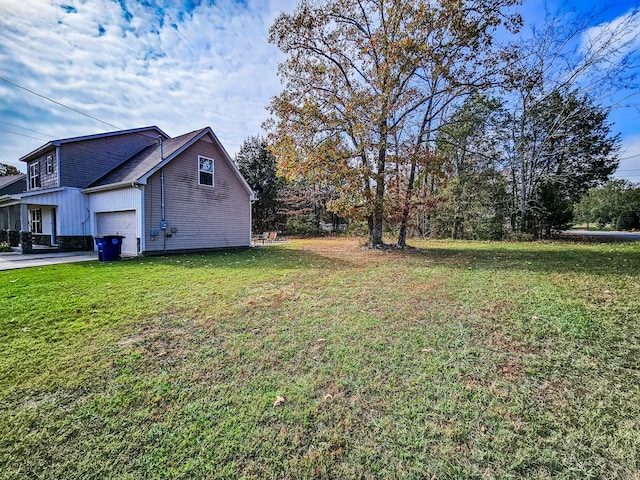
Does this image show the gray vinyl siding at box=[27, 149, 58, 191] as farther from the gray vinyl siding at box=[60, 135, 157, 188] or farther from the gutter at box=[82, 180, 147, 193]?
the gutter at box=[82, 180, 147, 193]

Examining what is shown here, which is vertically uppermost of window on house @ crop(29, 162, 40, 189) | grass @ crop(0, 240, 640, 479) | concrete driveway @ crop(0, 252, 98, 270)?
Result: window on house @ crop(29, 162, 40, 189)

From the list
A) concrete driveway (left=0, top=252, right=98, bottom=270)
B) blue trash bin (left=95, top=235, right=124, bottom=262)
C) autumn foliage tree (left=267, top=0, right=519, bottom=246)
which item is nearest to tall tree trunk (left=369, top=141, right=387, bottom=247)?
autumn foliage tree (left=267, top=0, right=519, bottom=246)

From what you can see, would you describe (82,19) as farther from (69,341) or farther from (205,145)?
(69,341)

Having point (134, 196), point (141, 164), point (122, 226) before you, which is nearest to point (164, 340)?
point (134, 196)

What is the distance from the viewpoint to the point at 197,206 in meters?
12.9

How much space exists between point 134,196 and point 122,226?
6.04 ft

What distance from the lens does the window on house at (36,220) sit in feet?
48.1

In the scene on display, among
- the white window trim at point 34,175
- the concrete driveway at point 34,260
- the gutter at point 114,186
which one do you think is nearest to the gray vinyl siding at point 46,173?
the white window trim at point 34,175

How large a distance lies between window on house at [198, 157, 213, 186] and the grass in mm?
9121

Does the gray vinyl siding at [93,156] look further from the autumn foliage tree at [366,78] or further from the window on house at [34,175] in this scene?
the autumn foliage tree at [366,78]

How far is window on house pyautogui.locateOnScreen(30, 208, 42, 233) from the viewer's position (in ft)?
48.1

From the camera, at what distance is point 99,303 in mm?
4660

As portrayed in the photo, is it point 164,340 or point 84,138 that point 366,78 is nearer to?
point 164,340

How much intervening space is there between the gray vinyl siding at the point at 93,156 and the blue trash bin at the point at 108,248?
21.1ft
